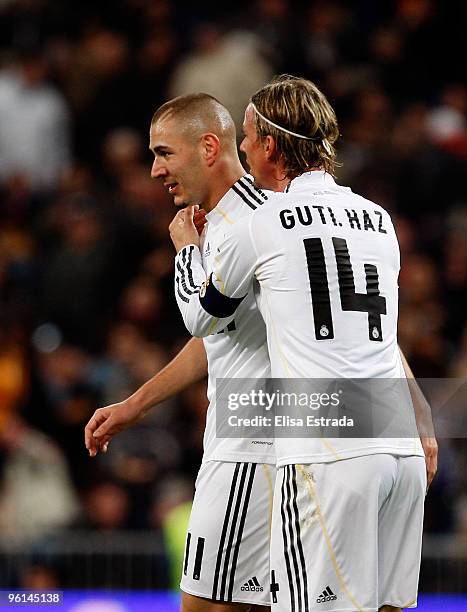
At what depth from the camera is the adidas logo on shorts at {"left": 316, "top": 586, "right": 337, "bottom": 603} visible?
3703mm

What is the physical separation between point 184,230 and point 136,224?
5.09m

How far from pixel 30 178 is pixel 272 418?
631 centimetres

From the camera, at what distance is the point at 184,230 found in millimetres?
4316

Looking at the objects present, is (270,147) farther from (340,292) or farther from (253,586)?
(253,586)

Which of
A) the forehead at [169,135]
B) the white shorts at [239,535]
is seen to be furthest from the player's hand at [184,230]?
the white shorts at [239,535]

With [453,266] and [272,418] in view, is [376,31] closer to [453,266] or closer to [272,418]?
[453,266]

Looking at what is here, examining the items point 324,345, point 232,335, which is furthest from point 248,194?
point 324,345

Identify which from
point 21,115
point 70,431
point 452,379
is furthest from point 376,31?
point 70,431

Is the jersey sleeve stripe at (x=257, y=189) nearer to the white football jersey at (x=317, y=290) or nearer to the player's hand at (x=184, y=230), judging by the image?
the player's hand at (x=184, y=230)

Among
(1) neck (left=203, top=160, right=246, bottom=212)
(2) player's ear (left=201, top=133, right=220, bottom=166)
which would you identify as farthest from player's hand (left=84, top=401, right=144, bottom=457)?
(2) player's ear (left=201, top=133, right=220, bottom=166)

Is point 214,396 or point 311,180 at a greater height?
point 311,180

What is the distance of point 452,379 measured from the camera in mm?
8281

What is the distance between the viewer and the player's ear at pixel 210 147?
172 inches

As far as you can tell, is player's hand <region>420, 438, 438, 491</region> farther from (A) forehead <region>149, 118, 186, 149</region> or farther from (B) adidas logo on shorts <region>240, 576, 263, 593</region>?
(A) forehead <region>149, 118, 186, 149</region>
